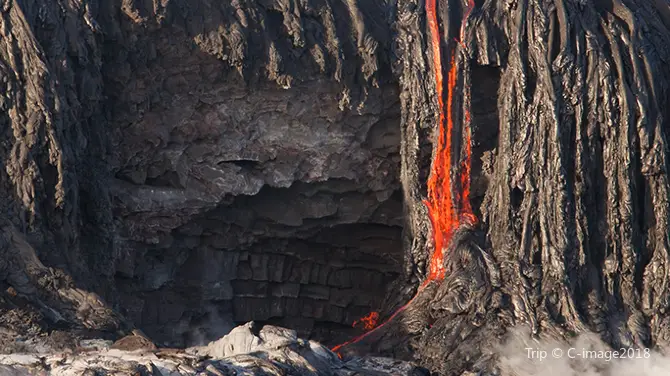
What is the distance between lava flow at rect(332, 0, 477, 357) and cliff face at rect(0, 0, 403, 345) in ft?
2.60

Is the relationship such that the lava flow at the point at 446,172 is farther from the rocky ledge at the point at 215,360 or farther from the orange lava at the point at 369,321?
the rocky ledge at the point at 215,360

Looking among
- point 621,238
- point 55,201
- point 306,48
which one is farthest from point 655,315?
point 55,201

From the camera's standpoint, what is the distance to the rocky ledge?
651 inches

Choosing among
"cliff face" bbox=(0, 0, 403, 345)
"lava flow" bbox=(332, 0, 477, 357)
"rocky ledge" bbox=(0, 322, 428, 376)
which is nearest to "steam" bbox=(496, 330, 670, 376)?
"rocky ledge" bbox=(0, 322, 428, 376)

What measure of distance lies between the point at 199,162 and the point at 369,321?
3793mm

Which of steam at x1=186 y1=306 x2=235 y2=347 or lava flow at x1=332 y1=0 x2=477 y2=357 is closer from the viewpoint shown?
lava flow at x1=332 y1=0 x2=477 y2=357

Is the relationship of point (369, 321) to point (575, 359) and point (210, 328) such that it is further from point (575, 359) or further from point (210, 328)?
point (575, 359)

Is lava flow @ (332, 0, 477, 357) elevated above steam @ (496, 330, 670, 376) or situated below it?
above

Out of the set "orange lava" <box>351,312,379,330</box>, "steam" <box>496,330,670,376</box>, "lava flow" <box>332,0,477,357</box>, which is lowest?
"steam" <box>496,330,670,376</box>

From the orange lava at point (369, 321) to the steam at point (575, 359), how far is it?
3.18m

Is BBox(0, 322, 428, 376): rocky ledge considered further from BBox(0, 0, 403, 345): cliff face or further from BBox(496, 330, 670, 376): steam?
BBox(496, 330, 670, 376): steam

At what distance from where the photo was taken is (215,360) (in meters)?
17.2

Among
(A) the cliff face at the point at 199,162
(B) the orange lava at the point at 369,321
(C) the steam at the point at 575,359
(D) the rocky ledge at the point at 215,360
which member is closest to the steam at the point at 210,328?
(A) the cliff face at the point at 199,162

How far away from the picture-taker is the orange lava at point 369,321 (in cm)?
2247
